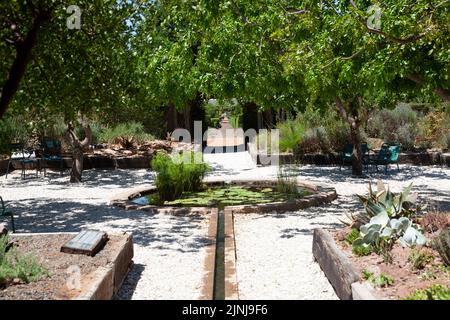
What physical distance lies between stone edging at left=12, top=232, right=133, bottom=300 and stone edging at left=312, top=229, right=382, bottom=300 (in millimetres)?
2062

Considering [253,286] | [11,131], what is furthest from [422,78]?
[11,131]

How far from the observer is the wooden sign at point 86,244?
4914 millimetres

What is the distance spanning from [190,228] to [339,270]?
11.2ft

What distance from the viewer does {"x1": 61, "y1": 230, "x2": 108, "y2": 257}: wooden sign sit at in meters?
4.91

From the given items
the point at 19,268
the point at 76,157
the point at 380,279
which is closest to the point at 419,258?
the point at 380,279

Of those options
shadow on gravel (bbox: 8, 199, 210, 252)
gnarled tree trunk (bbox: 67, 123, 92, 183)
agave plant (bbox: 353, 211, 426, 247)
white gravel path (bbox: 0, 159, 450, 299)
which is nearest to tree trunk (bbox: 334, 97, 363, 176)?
white gravel path (bbox: 0, 159, 450, 299)

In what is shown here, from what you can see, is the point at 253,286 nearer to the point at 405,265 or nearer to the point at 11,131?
the point at 405,265

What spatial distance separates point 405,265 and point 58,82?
5483mm

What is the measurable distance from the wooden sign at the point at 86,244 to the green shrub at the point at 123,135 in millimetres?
13671

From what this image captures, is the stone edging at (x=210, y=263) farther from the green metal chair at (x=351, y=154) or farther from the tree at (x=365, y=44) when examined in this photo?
the green metal chair at (x=351, y=154)

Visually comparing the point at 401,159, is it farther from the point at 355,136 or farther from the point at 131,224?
the point at 131,224

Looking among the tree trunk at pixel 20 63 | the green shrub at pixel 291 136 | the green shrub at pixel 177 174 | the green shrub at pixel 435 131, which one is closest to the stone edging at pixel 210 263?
the green shrub at pixel 177 174

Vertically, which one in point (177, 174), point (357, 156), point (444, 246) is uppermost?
point (357, 156)

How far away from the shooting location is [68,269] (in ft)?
14.3
